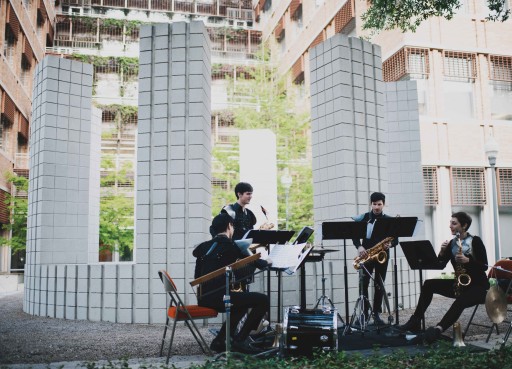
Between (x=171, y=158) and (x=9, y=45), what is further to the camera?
(x=9, y=45)

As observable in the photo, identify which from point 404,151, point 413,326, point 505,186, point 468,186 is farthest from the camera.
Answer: point 505,186

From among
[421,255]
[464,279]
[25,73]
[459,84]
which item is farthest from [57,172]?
[25,73]

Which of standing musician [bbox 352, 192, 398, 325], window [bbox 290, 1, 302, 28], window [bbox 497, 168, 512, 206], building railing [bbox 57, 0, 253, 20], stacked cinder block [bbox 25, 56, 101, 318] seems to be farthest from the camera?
building railing [bbox 57, 0, 253, 20]

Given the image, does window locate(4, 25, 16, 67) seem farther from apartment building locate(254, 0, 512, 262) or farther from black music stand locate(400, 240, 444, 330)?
black music stand locate(400, 240, 444, 330)

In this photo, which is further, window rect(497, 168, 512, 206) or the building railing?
the building railing

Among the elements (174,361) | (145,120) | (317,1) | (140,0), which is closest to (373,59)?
(145,120)

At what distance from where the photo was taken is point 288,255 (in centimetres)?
618

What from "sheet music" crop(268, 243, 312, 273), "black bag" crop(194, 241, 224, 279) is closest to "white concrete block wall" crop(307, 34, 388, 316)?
"sheet music" crop(268, 243, 312, 273)

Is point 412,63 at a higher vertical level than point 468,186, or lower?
higher

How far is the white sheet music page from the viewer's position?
240 inches

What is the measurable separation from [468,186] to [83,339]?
658 inches

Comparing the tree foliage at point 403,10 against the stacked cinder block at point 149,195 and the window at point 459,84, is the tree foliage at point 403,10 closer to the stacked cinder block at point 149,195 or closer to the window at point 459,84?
the stacked cinder block at point 149,195

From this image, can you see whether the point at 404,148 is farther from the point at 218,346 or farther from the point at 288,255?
the point at 218,346

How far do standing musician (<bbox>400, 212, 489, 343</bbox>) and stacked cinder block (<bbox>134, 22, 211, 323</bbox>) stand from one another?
378 cm
